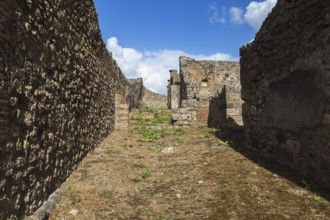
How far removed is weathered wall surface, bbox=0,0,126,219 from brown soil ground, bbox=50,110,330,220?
1.94ft

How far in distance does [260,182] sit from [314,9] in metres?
3.31

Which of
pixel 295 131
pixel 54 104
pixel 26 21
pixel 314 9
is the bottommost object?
pixel 295 131

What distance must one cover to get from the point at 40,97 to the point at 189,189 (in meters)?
2.99

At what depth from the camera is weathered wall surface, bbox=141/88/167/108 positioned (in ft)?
110

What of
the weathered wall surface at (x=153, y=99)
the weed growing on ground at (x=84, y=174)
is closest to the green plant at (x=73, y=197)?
the weed growing on ground at (x=84, y=174)

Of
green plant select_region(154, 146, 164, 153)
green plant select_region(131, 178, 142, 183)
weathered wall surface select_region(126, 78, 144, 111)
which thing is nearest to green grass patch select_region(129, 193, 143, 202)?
green plant select_region(131, 178, 142, 183)

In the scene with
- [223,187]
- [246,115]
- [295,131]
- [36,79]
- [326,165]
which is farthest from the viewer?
[246,115]

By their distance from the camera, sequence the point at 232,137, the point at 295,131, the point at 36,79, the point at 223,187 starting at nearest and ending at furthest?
the point at 36,79, the point at 223,187, the point at 295,131, the point at 232,137

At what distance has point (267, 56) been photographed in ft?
23.2

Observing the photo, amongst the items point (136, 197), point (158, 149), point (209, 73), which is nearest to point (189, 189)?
point (136, 197)

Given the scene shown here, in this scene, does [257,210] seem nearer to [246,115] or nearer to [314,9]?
[314,9]

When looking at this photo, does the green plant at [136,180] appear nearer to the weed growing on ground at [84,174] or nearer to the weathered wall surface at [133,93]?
the weed growing on ground at [84,174]

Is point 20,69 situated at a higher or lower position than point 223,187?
higher

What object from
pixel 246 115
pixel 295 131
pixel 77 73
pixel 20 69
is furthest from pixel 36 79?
pixel 246 115
